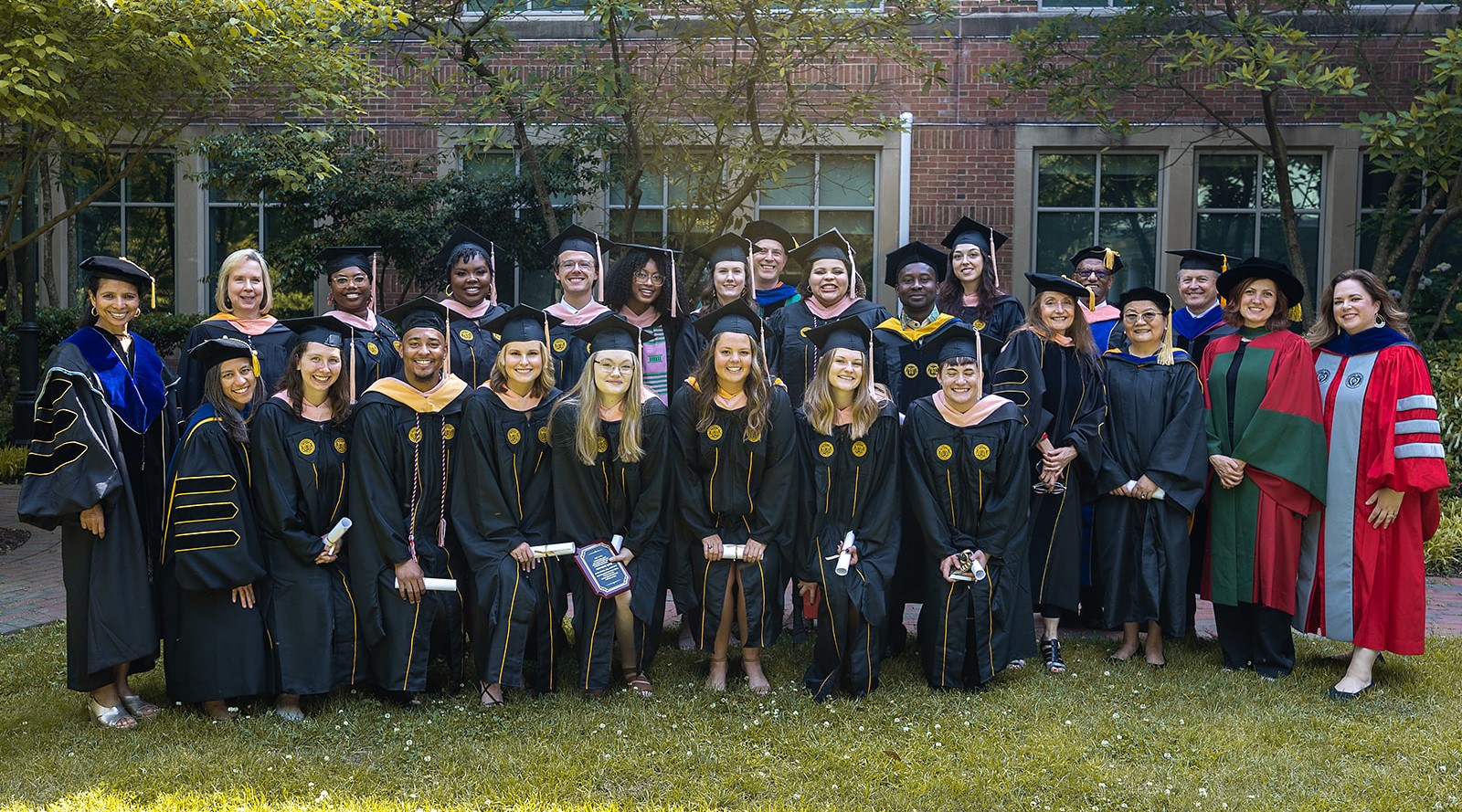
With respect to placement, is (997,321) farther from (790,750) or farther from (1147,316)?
(790,750)

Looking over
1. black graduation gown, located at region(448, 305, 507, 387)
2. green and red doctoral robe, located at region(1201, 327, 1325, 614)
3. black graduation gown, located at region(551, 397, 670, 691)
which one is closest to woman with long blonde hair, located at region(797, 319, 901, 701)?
black graduation gown, located at region(551, 397, 670, 691)

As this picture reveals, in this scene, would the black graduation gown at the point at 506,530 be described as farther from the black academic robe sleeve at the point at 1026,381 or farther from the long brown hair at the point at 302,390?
the black academic robe sleeve at the point at 1026,381

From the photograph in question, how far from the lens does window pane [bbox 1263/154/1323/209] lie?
1146cm

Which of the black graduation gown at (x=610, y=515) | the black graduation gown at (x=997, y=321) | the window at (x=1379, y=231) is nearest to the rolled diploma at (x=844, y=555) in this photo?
the black graduation gown at (x=610, y=515)

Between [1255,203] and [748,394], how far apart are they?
27.7ft

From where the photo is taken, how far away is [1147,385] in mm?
5582

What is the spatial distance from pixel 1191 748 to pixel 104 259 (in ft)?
16.0

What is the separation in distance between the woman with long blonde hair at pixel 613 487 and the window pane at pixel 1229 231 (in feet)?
27.6

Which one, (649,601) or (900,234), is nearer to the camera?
(649,601)

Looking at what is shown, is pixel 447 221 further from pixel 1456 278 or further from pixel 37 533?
pixel 1456 278

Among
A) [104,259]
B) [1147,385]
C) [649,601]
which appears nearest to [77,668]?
[104,259]

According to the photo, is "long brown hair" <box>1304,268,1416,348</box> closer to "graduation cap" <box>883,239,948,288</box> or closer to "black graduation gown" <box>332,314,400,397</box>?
"graduation cap" <box>883,239,948,288</box>

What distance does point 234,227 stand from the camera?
12555 mm

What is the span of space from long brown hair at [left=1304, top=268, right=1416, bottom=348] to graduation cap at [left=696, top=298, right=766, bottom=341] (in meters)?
2.59
